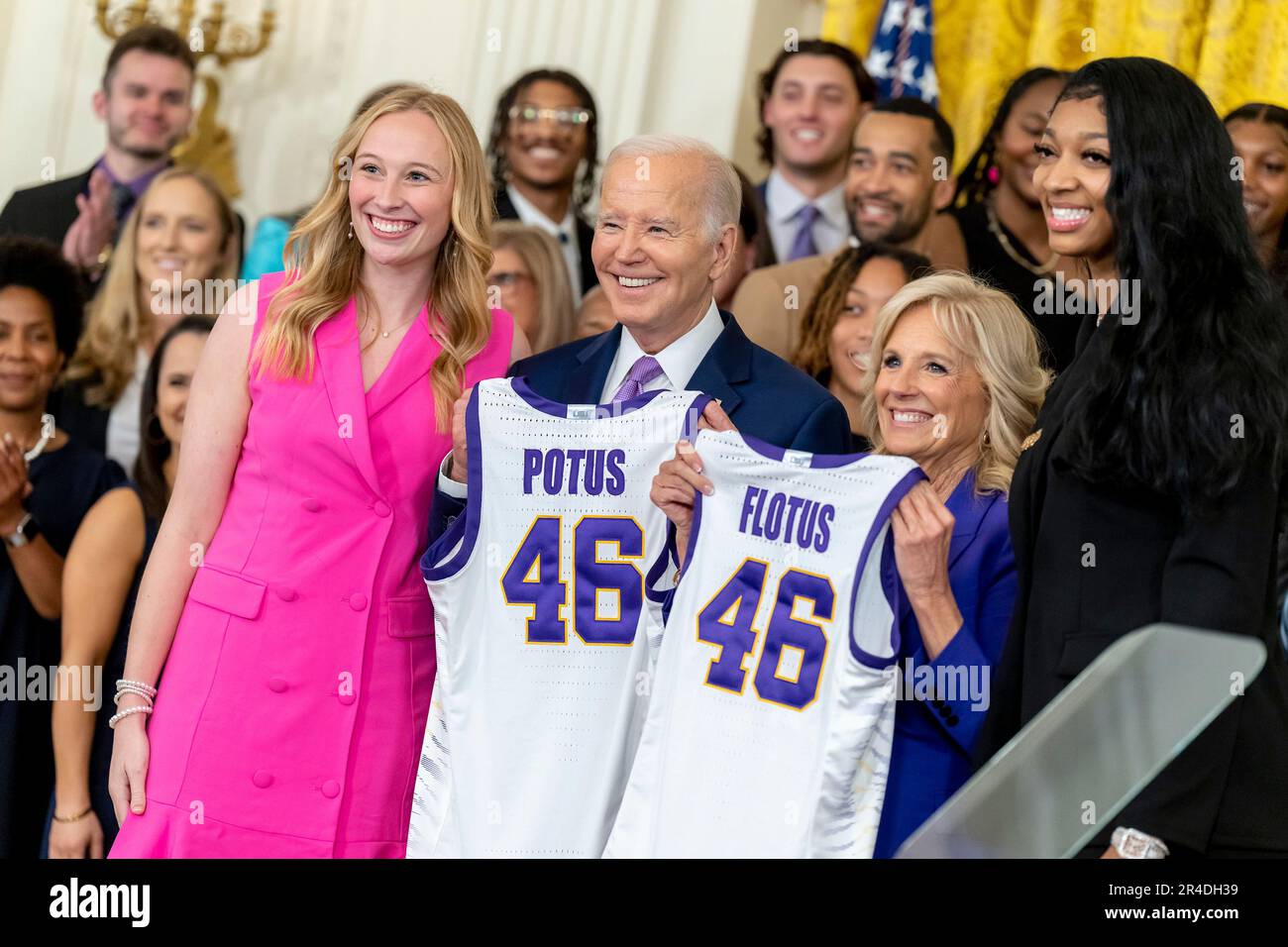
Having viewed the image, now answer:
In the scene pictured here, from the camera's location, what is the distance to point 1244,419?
260 cm

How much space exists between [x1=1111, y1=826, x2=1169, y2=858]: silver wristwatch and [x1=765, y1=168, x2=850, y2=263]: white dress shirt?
123 inches

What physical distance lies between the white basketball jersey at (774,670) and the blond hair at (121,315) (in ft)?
8.48

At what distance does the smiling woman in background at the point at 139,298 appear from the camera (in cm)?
500

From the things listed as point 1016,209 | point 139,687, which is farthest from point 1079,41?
point 139,687

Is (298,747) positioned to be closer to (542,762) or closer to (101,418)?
(542,762)

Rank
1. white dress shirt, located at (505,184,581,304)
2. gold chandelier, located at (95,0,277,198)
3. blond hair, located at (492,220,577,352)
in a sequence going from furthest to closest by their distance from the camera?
gold chandelier, located at (95,0,277,198) → white dress shirt, located at (505,184,581,304) → blond hair, located at (492,220,577,352)

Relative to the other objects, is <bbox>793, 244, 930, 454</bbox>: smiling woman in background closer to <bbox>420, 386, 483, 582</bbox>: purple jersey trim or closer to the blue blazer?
the blue blazer

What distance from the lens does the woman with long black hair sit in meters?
2.60

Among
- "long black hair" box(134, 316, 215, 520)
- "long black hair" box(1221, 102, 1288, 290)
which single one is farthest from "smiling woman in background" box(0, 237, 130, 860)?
"long black hair" box(1221, 102, 1288, 290)

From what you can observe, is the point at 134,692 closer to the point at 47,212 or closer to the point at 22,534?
the point at 22,534

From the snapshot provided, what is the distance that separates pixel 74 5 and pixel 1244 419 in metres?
5.17

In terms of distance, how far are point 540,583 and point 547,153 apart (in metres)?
2.61

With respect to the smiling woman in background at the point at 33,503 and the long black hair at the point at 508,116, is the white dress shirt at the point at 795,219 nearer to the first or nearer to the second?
the long black hair at the point at 508,116

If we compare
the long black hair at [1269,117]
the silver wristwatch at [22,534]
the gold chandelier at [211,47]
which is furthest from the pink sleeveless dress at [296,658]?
the gold chandelier at [211,47]
